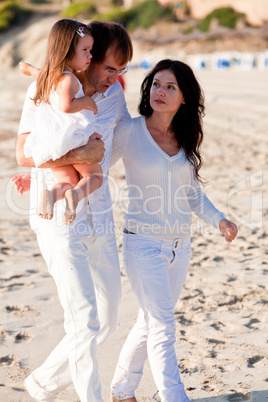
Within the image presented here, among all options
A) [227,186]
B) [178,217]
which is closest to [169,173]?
[178,217]

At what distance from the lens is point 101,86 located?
8.98 feet

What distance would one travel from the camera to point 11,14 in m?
51.5

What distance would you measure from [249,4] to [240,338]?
37.3m

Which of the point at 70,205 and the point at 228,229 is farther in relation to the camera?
the point at 228,229

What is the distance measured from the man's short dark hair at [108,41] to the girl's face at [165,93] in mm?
272


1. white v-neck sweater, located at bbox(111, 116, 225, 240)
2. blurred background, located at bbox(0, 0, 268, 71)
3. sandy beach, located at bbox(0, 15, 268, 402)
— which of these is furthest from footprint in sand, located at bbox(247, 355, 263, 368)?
blurred background, located at bbox(0, 0, 268, 71)

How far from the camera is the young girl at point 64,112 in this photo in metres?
A: 2.51

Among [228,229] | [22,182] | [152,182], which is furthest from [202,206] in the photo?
[22,182]

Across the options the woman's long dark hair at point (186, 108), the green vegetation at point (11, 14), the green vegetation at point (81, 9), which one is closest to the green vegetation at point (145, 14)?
the green vegetation at point (81, 9)

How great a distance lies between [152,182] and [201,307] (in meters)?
1.69

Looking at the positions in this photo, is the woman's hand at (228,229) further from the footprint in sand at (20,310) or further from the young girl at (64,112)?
the footprint in sand at (20,310)

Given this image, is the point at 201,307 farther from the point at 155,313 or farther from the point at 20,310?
the point at 155,313

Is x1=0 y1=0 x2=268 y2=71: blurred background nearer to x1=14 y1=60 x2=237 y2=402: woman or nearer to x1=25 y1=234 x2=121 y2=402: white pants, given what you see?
x1=14 y1=60 x2=237 y2=402: woman

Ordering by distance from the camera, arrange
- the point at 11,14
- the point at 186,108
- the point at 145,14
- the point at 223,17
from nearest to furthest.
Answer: the point at 186,108
the point at 223,17
the point at 145,14
the point at 11,14
